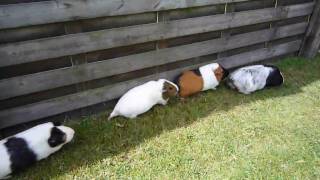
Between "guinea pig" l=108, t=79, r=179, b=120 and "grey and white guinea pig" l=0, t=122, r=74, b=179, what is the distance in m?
0.72

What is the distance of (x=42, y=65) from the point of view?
3135mm

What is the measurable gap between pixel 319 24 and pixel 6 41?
511cm

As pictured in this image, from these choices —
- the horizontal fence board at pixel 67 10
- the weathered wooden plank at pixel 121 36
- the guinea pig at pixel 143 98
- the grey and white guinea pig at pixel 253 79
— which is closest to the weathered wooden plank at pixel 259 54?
the grey and white guinea pig at pixel 253 79

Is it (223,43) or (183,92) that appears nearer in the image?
(183,92)

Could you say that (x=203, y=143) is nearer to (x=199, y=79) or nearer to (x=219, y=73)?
(x=199, y=79)

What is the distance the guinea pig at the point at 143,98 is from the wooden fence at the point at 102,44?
0.80ft

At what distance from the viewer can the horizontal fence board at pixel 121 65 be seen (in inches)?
120

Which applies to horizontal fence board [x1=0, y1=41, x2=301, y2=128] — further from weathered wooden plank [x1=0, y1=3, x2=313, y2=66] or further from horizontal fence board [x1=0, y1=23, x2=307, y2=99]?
weathered wooden plank [x1=0, y1=3, x2=313, y2=66]

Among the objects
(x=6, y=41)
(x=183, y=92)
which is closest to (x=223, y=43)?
(x=183, y=92)

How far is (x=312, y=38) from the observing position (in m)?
5.54

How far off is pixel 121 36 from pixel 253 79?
2.09 metres

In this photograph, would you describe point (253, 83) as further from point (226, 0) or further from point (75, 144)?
point (75, 144)

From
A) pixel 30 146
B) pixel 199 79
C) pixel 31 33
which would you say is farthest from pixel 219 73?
pixel 30 146

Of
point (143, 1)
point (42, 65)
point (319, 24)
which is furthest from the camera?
point (319, 24)
